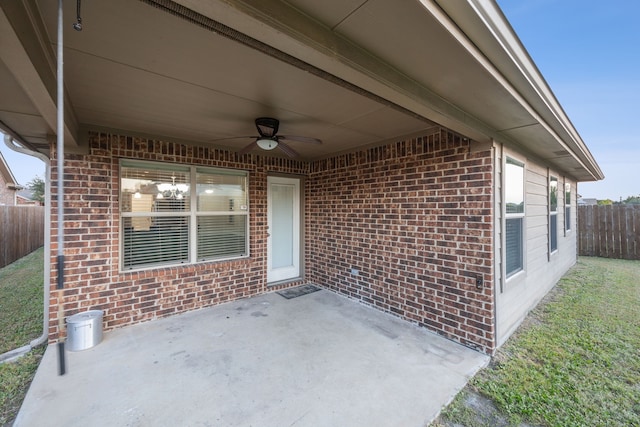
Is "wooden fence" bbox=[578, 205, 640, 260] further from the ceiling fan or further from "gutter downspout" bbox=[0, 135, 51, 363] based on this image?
"gutter downspout" bbox=[0, 135, 51, 363]

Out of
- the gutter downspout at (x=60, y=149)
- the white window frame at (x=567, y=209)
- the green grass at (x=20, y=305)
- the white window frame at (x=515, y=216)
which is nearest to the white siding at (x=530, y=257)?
the white window frame at (x=515, y=216)

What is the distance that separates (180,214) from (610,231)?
12238mm

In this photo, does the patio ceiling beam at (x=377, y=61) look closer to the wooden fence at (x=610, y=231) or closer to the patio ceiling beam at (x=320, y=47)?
the patio ceiling beam at (x=320, y=47)

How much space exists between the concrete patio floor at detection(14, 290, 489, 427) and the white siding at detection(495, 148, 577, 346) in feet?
2.52

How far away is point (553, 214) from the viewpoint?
5.30 meters

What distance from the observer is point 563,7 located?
6.99 m

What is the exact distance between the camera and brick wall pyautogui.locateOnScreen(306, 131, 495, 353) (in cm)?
298

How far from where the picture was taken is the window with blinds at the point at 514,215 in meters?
3.31

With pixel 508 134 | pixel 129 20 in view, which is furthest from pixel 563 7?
pixel 129 20

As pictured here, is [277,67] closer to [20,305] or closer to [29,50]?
[29,50]

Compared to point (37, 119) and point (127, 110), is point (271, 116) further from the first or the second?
point (37, 119)

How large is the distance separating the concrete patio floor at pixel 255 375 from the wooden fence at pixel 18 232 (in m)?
6.84

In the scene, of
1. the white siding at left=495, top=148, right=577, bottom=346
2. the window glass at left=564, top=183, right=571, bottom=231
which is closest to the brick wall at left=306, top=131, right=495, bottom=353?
the white siding at left=495, top=148, right=577, bottom=346

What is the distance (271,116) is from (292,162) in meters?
2.28
